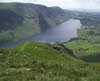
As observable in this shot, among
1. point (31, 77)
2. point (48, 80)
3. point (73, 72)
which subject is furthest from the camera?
point (73, 72)

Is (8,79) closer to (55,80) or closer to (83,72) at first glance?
(55,80)

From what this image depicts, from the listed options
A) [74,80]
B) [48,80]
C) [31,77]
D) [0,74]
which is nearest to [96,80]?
[74,80]

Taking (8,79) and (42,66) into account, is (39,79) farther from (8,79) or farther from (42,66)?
(42,66)

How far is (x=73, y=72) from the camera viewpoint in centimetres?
1970

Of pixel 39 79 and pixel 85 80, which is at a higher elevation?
pixel 39 79

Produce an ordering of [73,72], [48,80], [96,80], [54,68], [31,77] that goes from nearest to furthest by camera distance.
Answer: [48,80], [31,77], [96,80], [73,72], [54,68]

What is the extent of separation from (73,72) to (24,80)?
9.96 m

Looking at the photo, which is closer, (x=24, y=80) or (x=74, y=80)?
(x=24, y=80)

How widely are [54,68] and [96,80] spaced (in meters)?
8.08

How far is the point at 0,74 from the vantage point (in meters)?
16.0

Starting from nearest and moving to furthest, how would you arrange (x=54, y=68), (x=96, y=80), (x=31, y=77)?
(x=31, y=77) → (x=96, y=80) → (x=54, y=68)

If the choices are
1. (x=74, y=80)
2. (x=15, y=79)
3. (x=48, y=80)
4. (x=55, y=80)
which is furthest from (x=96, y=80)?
(x=15, y=79)

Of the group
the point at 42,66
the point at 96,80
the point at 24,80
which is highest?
the point at 24,80

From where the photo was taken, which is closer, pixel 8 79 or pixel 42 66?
pixel 8 79
